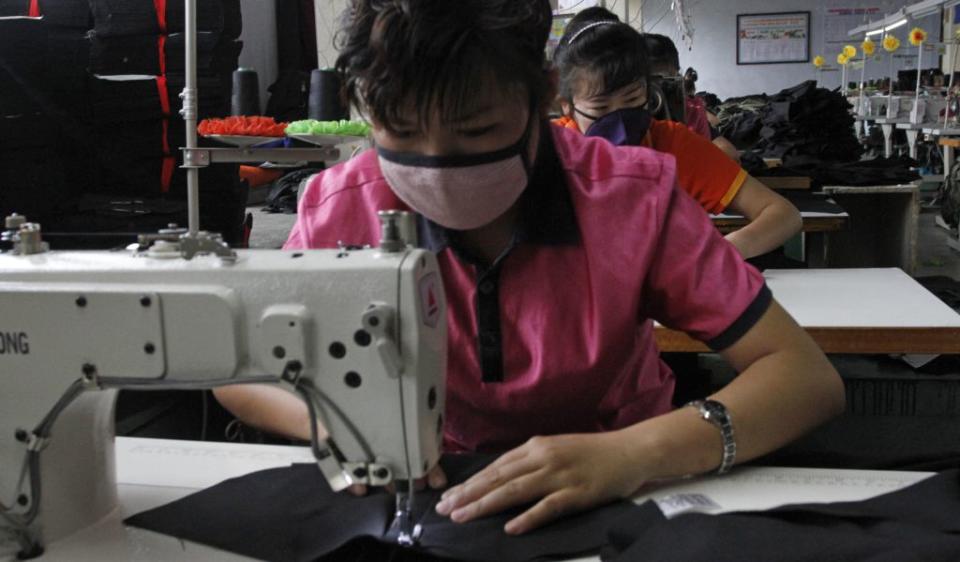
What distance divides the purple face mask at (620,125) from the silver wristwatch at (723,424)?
47.4 inches

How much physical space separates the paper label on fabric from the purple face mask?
52.2 inches

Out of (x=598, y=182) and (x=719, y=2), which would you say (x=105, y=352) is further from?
(x=719, y=2)

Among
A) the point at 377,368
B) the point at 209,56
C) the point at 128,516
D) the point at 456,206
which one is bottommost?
the point at 128,516

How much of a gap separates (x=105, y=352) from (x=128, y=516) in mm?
189

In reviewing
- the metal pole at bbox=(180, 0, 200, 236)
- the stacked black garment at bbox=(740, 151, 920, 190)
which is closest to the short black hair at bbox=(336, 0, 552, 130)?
the metal pole at bbox=(180, 0, 200, 236)

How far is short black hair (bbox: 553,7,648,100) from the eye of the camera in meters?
2.10

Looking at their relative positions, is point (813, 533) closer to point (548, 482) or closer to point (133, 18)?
point (548, 482)

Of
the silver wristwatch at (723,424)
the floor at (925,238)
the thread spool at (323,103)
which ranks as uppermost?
the thread spool at (323,103)

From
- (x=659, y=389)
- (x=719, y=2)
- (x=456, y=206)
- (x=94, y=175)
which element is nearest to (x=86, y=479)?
(x=456, y=206)

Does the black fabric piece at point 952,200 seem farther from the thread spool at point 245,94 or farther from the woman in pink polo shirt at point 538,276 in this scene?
the woman in pink polo shirt at point 538,276

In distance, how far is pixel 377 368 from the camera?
875 mm

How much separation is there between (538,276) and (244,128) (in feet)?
2.82

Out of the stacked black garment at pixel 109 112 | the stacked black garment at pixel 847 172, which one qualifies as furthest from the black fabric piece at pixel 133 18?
the stacked black garment at pixel 847 172

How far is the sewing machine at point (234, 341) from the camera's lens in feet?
2.87
